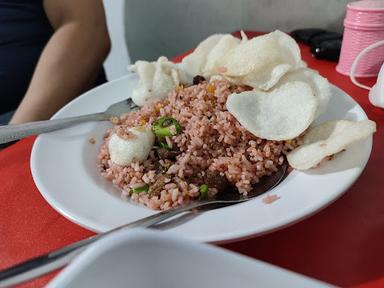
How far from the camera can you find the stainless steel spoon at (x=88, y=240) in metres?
0.42

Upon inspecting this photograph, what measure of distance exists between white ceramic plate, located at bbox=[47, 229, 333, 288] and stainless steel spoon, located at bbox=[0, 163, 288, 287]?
0.16 meters

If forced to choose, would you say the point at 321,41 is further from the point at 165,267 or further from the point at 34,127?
the point at 165,267

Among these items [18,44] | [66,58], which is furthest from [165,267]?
[18,44]

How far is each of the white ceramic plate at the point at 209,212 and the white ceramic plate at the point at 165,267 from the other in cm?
19

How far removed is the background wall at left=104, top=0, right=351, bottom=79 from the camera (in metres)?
1.54

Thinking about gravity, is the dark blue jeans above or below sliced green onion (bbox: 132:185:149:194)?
below

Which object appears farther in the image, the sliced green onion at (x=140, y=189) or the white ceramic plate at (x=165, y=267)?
the sliced green onion at (x=140, y=189)

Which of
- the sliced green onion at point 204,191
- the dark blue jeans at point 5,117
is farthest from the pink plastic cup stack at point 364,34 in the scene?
the dark blue jeans at point 5,117

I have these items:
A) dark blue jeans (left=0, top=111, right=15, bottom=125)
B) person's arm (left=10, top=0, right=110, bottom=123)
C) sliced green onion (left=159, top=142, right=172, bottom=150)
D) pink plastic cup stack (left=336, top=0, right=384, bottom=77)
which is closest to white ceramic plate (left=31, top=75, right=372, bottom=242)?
sliced green onion (left=159, top=142, right=172, bottom=150)

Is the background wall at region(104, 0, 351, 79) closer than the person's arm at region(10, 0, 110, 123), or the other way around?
the person's arm at region(10, 0, 110, 123)

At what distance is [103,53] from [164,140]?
2.77 feet

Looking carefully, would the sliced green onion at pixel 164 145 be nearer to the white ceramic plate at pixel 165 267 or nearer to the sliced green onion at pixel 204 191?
the sliced green onion at pixel 204 191

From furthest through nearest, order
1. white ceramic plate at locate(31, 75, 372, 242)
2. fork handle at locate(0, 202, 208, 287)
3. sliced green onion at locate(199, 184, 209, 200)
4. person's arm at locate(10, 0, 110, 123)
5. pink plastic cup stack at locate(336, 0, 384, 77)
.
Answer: person's arm at locate(10, 0, 110, 123) → pink plastic cup stack at locate(336, 0, 384, 77) → sliced green onion at locate(199, 184, 209, 200) → white ceramic plate at locate(31, 75, 372, 242) → fork handle at locate(0, 202, 208, 287)

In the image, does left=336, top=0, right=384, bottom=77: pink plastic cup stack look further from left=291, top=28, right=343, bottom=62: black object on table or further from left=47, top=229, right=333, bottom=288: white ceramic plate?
left=47, top=229, right=333, bottom=288: white ceramic plate
